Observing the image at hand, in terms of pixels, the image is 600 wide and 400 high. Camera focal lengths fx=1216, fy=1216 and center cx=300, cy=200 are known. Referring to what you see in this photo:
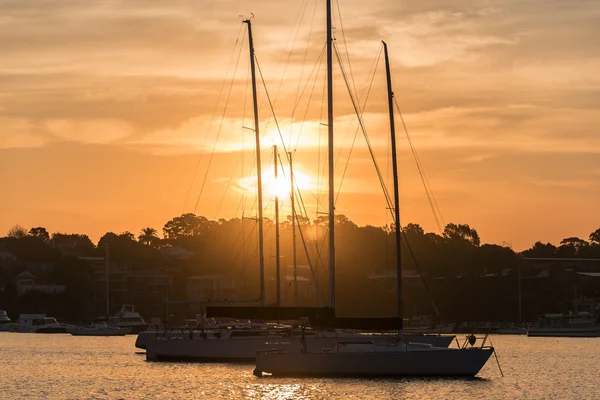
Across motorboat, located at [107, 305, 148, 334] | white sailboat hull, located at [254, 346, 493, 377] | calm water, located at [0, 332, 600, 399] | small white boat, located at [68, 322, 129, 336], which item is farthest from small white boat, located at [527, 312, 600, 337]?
white sailboat hull, located at [254, 346, 493, 377]

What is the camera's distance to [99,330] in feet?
538

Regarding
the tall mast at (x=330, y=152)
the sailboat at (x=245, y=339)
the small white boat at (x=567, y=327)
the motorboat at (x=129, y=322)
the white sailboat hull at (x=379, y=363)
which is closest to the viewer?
the white sailboat hull at (x=379, y=363)

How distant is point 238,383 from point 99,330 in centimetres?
10031

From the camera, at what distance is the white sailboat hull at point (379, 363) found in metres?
63.0

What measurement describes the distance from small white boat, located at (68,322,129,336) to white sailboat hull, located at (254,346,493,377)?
103 metres

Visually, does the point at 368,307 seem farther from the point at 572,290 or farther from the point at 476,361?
the point at 476,361

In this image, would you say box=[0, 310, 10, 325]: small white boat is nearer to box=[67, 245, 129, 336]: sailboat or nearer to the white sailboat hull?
box=[67, 245, 129, 336]: sailboat

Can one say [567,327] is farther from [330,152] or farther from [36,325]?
[330,152]

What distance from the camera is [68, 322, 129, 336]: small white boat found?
6442 inches

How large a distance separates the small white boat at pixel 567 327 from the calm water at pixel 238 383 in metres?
63.2

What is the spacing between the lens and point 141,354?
333 ft

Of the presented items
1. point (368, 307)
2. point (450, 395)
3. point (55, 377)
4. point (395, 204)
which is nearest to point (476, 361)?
point (450, 395)

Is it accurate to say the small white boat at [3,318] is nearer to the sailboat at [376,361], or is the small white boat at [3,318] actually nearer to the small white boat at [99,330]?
the small white boat at [99,330]

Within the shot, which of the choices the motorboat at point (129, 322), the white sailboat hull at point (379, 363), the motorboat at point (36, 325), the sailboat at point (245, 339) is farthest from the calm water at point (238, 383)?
the motorboat at point (36, 325)
